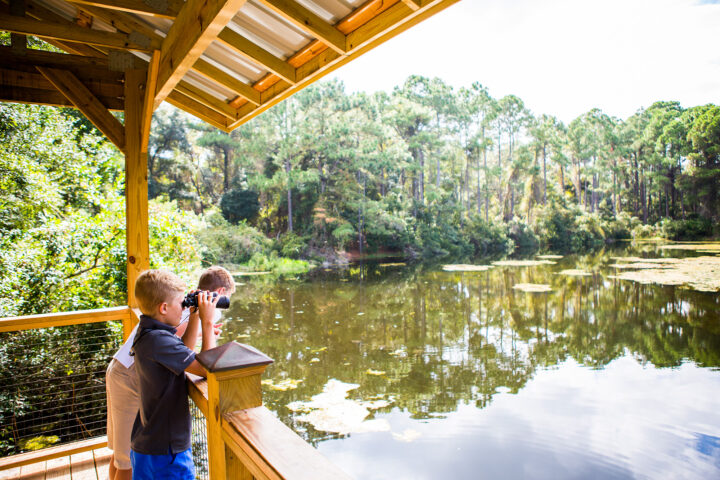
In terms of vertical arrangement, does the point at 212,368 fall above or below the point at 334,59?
below

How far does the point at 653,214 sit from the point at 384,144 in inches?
764

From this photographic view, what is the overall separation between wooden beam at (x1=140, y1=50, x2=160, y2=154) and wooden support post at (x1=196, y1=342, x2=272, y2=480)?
196 centimetres

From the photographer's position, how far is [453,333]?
29.1 ft

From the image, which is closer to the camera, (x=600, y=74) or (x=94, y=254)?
(x=94, y=254)

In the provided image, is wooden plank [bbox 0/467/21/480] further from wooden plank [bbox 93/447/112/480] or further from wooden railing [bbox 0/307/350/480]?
wooden railing [bbox 0/307/350/480]

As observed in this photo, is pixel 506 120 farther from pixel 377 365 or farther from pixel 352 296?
pixel 377 365

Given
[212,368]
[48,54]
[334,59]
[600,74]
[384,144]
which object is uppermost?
[600,74]

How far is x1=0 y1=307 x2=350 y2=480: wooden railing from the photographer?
31.9 inches

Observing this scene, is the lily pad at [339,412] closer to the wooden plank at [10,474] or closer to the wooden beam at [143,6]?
the wooden plank at [10,474]

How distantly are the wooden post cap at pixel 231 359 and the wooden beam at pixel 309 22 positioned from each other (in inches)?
59.6

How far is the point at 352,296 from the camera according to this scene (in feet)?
40.5

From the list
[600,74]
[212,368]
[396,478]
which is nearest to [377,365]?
[396,478]

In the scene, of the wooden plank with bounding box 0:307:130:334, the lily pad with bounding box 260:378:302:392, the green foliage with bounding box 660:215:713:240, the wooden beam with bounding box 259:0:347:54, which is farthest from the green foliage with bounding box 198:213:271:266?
the green foliage with bounding box 660:215:713:240

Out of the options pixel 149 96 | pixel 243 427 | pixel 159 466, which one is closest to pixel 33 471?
pixel 159 466
